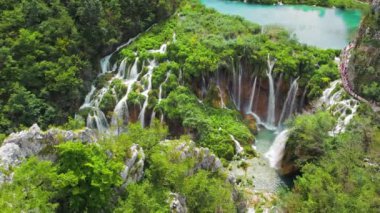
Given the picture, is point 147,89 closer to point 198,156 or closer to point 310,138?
point 198,156

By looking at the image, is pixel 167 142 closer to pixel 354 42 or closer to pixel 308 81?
pixel 308 81

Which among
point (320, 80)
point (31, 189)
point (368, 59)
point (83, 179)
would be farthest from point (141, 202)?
point (368, 59)

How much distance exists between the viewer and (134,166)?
68.2ft

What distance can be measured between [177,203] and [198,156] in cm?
460

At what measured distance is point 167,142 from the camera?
24297mm

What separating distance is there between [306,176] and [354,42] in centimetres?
1688

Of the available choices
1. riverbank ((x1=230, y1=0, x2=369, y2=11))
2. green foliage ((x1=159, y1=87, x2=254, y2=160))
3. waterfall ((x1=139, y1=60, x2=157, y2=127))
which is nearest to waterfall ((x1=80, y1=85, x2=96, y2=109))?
waterfall ((x1=139, y1=60, x2=157, y2=127))

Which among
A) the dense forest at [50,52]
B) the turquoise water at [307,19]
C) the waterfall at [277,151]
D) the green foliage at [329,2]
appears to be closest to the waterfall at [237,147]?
the waterfall at [277,151]

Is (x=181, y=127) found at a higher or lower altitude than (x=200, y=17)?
lower

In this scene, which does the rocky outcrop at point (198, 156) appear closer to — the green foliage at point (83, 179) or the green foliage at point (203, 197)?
the green foliage at point (203, 197)

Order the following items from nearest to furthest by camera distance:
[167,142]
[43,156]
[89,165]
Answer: [89,165], [43,156], [167,142]

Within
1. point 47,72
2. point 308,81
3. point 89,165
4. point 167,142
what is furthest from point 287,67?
point 89,165

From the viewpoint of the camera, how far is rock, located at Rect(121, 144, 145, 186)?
1991 centimetres

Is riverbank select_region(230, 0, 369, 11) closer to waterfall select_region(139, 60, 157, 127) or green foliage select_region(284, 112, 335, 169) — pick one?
waterfall select_region(139, 60, 157, 127)
